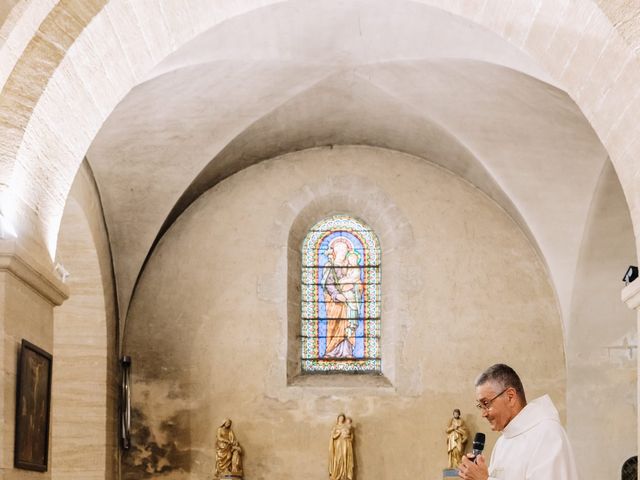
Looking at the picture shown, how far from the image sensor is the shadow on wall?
503 inches

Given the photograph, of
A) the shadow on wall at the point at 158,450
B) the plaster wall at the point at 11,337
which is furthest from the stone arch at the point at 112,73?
the shadow on wall at the point at 158,450

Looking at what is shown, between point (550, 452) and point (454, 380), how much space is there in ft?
25.0

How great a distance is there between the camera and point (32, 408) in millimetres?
6914

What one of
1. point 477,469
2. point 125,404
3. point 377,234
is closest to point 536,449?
point 477,469

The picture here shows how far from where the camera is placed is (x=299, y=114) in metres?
12.7

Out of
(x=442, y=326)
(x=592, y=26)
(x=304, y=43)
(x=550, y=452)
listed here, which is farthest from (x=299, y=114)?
(x=550, y=452)

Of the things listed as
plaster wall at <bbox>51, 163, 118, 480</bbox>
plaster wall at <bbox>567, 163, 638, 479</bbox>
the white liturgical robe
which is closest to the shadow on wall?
plaster wall at <bbox>51, 163, 118, 480</bbox>

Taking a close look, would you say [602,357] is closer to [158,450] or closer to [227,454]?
[227,454]

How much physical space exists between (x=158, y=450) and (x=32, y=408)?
19.9ft

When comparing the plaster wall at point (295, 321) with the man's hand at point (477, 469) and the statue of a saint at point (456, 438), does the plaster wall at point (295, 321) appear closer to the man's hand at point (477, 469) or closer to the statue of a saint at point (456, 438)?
the statue of a saint at point (456, 438)

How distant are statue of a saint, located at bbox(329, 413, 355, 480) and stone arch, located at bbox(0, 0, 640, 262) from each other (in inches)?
236

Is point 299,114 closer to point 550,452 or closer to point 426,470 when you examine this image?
point 426,470

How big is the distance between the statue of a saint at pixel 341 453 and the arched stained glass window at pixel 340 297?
38.5 inches

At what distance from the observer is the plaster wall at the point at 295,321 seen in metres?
12.8
